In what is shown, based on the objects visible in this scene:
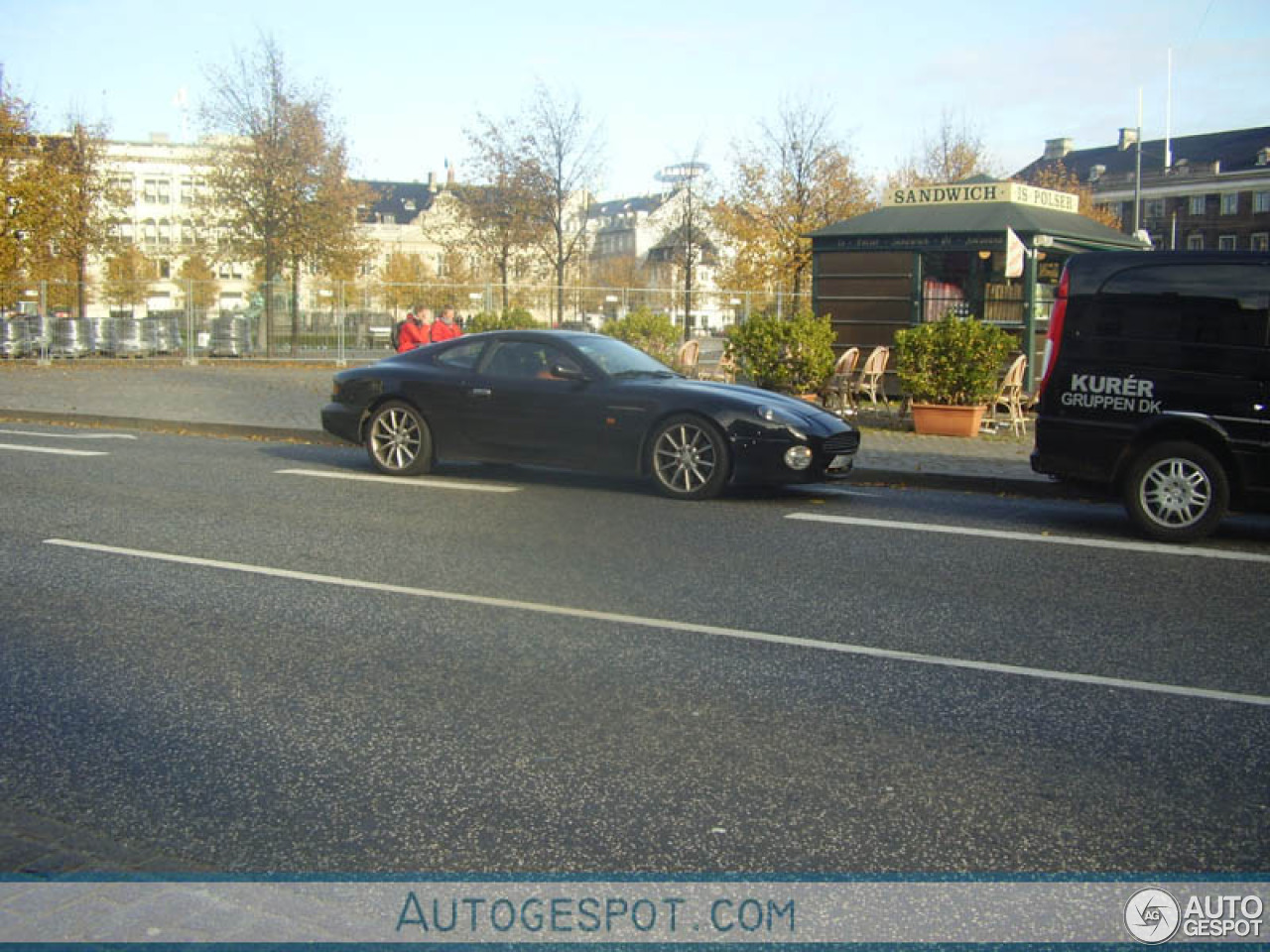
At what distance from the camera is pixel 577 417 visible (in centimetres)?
1127

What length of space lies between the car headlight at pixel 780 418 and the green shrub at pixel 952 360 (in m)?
5.66

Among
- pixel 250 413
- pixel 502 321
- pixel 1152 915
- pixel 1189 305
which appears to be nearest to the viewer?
pixel 1152 915

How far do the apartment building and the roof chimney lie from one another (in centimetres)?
313

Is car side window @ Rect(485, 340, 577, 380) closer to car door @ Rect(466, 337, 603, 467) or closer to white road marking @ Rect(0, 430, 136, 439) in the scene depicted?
car door @ Rect(466, 337, 603, 467)

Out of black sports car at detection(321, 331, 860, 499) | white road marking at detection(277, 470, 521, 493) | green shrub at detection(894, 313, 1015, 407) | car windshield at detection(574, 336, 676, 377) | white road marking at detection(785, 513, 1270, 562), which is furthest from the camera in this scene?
green shrub at detection(894, 313, 1015, 407)

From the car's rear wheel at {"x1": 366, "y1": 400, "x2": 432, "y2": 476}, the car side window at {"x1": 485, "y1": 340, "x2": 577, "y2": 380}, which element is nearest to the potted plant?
the car side window at {"x1": 485, "y1": 340, "x2": 577, "y2": 380}

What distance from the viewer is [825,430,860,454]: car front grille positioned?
35.4 ft

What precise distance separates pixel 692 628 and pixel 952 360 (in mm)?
10424

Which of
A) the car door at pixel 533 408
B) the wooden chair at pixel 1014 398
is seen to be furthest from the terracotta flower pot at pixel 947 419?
the car door at pixel 533 408

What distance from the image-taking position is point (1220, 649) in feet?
19.8

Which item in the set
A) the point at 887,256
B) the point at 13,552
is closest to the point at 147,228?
the point at 887,256

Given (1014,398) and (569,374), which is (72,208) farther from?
(569,374)

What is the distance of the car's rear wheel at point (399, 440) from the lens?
12094mm

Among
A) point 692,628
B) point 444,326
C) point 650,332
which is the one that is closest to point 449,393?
point 692,628
